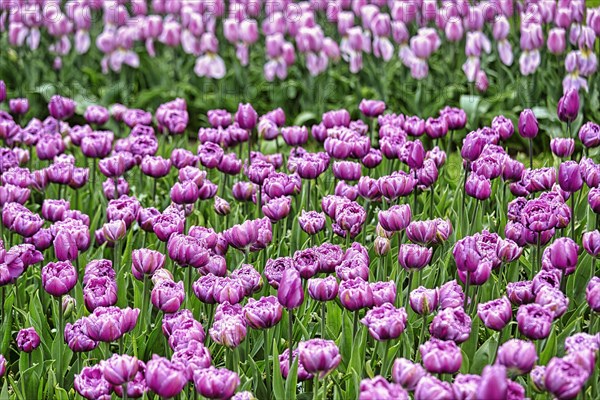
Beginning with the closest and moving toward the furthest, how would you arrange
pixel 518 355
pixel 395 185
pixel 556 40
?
pixel 518 355 < pixel 395 185 < pixel 556 40

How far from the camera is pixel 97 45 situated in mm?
7152

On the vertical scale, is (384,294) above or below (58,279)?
above

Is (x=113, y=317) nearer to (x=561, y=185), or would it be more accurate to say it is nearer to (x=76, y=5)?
(x=561, y=185)

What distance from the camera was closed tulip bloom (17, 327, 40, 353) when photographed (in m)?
2.96

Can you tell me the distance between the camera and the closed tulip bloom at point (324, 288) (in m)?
2.74

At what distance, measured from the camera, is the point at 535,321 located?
243 cm

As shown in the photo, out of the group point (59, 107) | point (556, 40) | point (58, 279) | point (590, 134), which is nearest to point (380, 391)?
point (58, 279)

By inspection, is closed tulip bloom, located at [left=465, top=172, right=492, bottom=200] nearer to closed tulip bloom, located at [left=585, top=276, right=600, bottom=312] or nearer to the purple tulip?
closed tulip bloom, located at [left=585, top=276, right=600, bottom=312]

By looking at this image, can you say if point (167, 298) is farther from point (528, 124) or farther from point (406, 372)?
point (528, 124)

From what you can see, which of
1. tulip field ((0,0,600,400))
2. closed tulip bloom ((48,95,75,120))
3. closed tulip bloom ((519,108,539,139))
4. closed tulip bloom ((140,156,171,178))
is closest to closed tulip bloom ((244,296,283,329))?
tulip field ((0,0,600,400))

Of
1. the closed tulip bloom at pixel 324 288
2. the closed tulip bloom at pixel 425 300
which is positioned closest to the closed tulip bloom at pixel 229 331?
the closed tulip bloom at pixel 324 288

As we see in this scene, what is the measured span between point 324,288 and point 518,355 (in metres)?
0.67

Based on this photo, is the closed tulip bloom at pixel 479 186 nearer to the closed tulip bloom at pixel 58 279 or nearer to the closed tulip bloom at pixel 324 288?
the closed tulip bloom at pixel 324 288

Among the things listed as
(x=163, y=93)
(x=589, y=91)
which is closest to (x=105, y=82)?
(x=163, y=93)
